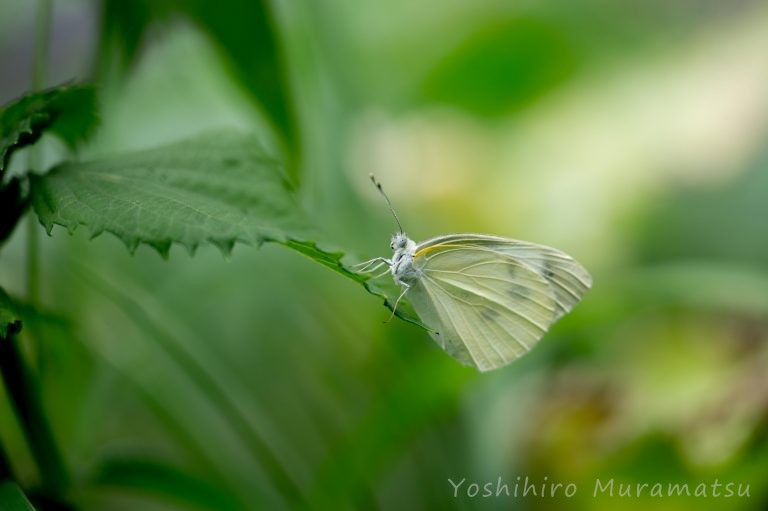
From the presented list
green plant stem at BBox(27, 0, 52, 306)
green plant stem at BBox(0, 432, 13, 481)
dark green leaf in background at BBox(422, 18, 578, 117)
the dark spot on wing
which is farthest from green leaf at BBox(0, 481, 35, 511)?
dark green leaf in background at BBox(422, 18, 578, 117)

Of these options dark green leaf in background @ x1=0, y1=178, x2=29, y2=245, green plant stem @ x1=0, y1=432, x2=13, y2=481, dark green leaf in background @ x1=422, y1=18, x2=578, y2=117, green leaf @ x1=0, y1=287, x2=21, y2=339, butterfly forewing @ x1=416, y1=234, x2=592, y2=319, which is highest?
dark green leaf in background @ x1=422, y1=18, x2=578, y2=117

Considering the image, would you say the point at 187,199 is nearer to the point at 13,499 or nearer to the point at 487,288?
the point at 13,499

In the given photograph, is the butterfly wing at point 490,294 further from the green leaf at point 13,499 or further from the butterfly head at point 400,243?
the green leaf at point 13,499

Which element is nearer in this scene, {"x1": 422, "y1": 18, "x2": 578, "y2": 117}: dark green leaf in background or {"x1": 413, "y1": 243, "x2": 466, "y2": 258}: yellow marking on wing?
{"x1": 413, "y1": 243, "x2": 466, "y2": 258}: yellow marking on wing

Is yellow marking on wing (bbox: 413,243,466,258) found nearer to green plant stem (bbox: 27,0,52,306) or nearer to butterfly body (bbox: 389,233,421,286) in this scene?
butterfly body (bbox: 389,233,421,286)

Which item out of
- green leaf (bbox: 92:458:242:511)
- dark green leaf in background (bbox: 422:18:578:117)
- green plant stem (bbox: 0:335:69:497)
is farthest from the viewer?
dark green leaf in background (bbox: 422:18:578:117)

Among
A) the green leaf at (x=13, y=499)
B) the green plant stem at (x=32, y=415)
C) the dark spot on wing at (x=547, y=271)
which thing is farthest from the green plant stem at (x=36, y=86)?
the dark spot on wing at (x=547, y=271)

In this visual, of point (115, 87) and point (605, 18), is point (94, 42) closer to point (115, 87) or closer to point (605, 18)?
point (115, 87)
